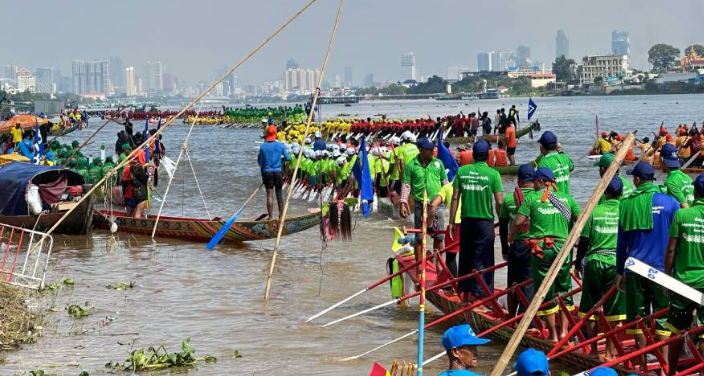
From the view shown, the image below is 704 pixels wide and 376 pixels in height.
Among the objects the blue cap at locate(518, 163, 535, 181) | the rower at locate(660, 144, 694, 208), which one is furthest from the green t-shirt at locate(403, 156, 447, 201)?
the rower at locate(660, 144, 694, 208)

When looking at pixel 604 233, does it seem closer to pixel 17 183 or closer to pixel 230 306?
pixel 230 306

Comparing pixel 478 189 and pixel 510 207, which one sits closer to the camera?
pixel 510 207

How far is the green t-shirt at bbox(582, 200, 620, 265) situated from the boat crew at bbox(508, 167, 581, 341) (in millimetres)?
366

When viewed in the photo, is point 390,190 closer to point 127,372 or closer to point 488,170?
point 488,170

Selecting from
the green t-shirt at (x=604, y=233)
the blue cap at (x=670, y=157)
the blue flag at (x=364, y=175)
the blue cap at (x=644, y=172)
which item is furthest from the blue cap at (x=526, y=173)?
the blue flag at (x=364, y=175)

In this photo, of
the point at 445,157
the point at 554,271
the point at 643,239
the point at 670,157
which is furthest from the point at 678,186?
the point at 445,157

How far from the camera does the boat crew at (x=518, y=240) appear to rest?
10141mm

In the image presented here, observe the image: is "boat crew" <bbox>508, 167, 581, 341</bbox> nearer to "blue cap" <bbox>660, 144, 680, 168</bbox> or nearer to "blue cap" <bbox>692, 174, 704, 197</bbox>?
"blue cap" <bbox>660, 144, 680, 168</bbox>

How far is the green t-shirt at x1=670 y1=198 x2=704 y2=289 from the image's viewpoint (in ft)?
26.7

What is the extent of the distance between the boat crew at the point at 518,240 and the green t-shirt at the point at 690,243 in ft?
6.29

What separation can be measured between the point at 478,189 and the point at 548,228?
1523mm

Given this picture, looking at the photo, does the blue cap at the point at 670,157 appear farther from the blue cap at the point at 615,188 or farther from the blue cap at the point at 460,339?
the blue cap at the point at 460,339

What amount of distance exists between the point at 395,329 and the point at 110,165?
13.0m

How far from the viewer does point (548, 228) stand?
386 inches
